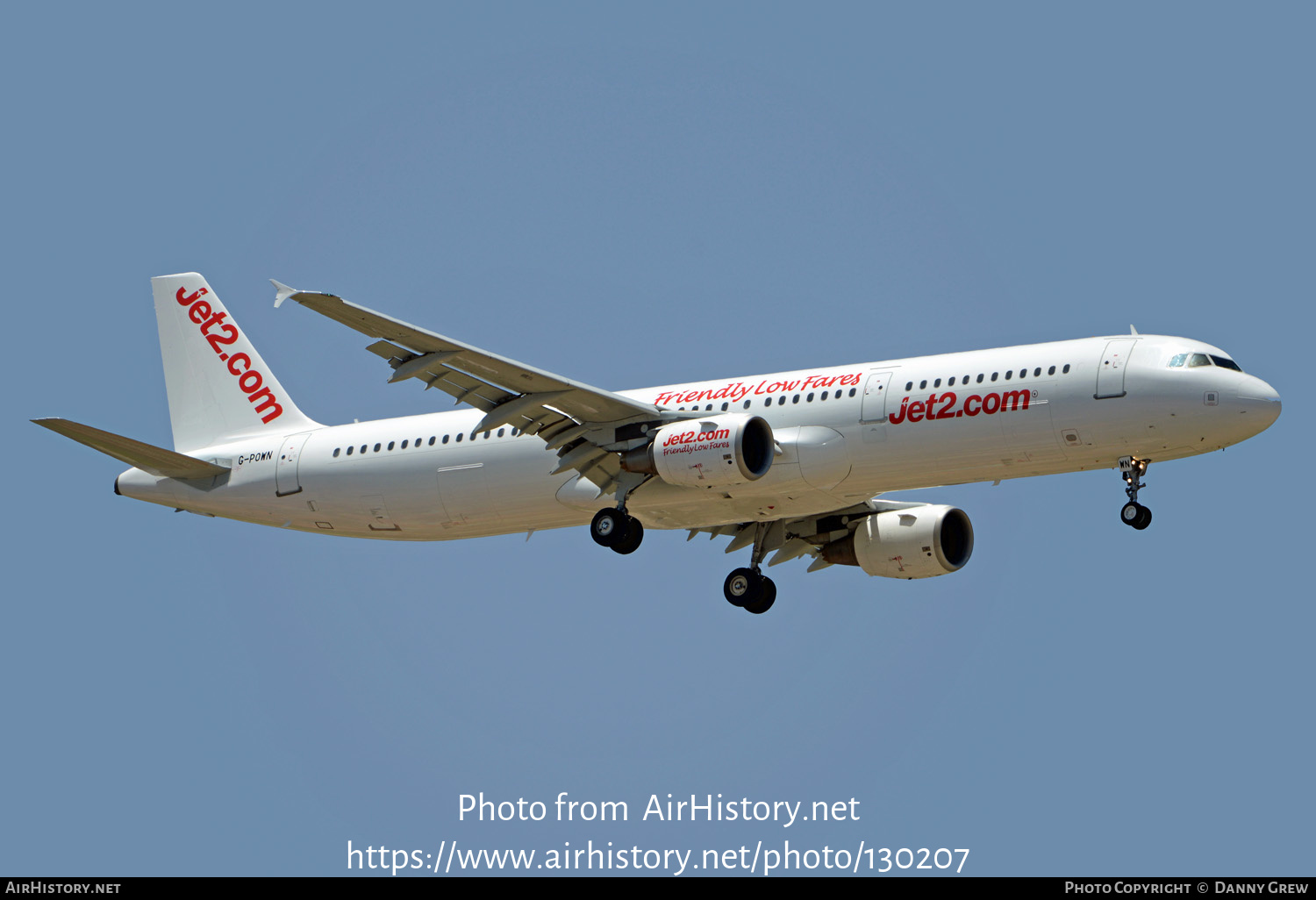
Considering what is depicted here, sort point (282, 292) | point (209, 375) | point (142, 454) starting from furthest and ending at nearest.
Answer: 1. point (209, 375)
2. point (142, 454)
3. point (282, 292)

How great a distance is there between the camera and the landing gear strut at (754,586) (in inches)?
1817

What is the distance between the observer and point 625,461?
4134cm

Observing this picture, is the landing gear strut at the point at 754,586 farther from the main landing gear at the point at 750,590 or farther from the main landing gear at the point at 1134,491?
the main landing gear at the point at 1134,491

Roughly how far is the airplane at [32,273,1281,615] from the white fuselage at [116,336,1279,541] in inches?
1.9

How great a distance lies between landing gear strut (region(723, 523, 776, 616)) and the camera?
151 ft

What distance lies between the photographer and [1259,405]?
122ft

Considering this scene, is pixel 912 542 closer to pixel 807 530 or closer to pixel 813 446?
pixel 807 530

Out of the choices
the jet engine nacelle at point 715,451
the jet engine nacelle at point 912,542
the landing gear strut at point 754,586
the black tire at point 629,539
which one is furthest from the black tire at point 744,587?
the jet engine nacelle at point 715,451

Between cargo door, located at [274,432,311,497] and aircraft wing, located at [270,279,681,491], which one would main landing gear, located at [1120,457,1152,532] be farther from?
cargo door, located at [274,432,311,497]


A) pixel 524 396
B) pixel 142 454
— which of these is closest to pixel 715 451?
pixel 524 396

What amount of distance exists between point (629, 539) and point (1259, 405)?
13.6 m

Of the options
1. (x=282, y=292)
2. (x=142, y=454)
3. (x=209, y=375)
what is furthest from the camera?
(x=209, y=375)

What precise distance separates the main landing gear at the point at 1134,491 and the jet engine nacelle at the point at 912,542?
24.2ft
